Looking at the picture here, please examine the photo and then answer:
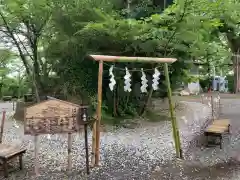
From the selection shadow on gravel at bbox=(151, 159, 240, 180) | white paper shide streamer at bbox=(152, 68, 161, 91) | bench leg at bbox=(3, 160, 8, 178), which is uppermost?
white paper shide streamer at bbox=(152, 68, 161, 91)

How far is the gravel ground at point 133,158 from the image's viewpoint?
493 cm

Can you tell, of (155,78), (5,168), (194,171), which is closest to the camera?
(5,168)

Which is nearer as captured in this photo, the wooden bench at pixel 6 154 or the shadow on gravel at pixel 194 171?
the wooden bench at pixel 6 154

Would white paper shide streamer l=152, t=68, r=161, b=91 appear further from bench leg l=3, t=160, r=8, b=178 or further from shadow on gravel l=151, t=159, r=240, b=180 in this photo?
bench leg l=3, t=160, r=8, b=178

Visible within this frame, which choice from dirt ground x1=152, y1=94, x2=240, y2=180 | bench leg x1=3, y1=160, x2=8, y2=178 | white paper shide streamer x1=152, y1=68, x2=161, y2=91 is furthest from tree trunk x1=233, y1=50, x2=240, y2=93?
bench leg x1=3, y1=160, x2=8, y2=178

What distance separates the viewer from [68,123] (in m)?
4.73

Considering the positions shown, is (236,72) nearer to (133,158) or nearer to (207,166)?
(207,166)

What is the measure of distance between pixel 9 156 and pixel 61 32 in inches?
184

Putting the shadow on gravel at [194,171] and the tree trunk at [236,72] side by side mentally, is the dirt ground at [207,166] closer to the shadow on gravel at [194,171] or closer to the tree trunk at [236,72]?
the shadow on gravel at [194,171]

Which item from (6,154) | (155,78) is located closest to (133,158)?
(155,78)

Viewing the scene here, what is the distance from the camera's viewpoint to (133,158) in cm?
576

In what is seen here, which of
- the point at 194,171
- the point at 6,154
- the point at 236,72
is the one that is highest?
A: the point at 236,72

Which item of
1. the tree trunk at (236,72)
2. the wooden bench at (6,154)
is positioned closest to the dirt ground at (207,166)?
the wooden bench at (6,154)

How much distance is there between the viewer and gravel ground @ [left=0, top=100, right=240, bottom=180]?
194 inches
